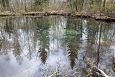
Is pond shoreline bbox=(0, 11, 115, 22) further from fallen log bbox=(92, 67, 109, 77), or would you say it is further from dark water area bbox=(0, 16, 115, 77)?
fallen log bbox=(92, 67, 109, 77)

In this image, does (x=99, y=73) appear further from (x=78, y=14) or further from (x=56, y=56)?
(x=78, y=14)

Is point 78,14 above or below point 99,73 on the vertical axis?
below

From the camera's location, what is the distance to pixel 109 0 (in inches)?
1813

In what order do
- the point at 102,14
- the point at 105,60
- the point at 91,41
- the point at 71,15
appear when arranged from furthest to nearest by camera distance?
1. the point at 71,15
2. the point at 102,14
3. the point at 91,41
4. the point at 105,60

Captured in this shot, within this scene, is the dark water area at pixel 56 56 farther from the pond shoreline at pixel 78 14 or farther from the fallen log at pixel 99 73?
the pond shoreline at pixel 78 14

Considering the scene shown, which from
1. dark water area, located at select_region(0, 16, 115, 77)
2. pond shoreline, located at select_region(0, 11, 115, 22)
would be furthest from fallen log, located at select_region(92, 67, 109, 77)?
pond shoreline, located at select_region(0, 11, 115, 22)

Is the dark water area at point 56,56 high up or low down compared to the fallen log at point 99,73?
down

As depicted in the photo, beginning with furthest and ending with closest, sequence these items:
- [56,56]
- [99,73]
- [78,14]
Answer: [78,14]
[56,56]
[99,73]

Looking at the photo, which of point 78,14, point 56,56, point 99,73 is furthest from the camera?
point 78,14

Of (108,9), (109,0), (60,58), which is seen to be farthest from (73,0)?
(60,58)

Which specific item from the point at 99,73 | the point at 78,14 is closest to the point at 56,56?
the point at 99,73

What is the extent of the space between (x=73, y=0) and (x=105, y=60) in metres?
37.4

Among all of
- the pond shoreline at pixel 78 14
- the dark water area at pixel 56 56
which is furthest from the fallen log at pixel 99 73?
the pond shoreline at pixel 78 14

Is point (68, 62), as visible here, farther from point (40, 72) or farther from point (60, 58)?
point (40, 72)
